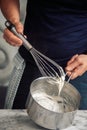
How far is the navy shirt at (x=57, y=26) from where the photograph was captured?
94 cm

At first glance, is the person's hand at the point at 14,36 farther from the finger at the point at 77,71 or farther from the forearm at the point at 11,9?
the finger at the point at 77,71

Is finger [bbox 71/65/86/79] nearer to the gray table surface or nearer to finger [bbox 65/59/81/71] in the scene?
finger [bbox 65/59/81/71]

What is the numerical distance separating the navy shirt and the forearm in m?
0.04

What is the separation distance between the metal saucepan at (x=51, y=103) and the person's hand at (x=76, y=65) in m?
0.09

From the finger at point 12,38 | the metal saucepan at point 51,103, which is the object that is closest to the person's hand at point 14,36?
the finger at point 12,38

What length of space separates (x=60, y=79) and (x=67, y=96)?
5cm

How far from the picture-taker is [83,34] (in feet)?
3.27

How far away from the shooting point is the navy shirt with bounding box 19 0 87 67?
0.94 metres

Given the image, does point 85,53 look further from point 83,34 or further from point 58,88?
point 58,88

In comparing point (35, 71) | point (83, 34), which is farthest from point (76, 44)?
point (35, 71)

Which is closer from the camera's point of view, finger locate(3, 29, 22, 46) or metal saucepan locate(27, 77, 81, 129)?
metal saucepan locate(27, 77, 81, 129)

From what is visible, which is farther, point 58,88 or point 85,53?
point 85,53

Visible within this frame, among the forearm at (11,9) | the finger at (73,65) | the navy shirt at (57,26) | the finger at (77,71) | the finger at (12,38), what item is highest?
the forearm at (11,9)

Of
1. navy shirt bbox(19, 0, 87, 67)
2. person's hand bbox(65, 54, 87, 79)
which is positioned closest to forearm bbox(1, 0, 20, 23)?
navy shirt bbox(19, 0, 87, 67)
